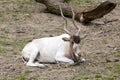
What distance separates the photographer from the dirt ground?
8.07m

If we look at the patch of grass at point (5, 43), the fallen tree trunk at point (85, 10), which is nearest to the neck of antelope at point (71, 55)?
the patch of grass at point (5, 43)

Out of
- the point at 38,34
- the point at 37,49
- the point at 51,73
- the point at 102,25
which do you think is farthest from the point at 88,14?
the point at 51,73

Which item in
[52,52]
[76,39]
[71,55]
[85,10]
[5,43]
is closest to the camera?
[76,39]

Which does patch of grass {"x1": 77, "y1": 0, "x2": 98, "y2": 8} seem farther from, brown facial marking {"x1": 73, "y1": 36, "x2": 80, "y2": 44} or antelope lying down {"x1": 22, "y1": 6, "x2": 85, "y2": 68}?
brown facial marking {"x1": 73, "y1": 36, "x2": 80, "y2": 44}

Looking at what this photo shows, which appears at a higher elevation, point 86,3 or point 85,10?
point 85,10

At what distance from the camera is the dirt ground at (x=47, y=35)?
8.07 metres

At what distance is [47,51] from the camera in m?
8.88

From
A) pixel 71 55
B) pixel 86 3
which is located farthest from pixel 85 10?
pixel 71 55

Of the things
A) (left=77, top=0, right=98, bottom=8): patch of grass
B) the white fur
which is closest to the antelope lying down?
the white fur

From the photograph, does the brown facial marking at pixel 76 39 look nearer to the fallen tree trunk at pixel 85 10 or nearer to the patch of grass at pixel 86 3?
the fallen tree trunk at pixel 85 10

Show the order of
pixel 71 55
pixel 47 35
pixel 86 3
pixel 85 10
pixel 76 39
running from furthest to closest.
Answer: pixel 86 3 → pixel 85 10 → pixel 47 35 → pixel 71 55 → pixel 76 39

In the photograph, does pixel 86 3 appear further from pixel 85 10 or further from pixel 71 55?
pixel 71 55

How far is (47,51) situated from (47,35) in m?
2.80

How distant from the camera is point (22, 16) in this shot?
13.3m
